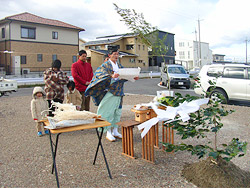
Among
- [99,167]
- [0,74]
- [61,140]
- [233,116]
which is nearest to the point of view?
[99,167]

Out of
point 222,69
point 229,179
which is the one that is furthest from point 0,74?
point 229,179

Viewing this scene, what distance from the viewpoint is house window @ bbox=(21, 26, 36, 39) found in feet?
86.8

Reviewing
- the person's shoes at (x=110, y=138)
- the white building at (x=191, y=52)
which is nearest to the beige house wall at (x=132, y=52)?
the white building at (x=191, y=52)

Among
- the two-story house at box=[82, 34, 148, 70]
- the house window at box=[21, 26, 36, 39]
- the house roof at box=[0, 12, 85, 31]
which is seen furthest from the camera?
the two-story house at box=[82, 34, 148, 70]

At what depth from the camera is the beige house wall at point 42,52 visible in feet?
85.8

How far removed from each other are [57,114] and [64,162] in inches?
44.6

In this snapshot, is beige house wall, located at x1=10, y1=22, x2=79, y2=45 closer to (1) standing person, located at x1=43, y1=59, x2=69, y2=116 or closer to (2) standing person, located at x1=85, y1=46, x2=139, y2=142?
(1) standing person, located at x1=43, y1=59, x2=69, y2=116

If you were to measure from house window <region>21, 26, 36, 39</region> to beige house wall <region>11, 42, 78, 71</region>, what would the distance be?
85cm

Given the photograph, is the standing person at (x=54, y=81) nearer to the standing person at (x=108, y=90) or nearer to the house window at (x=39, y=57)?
the standing person at (x=108, y=90)

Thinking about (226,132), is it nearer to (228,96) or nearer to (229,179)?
(229,179)

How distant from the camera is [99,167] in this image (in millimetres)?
3375

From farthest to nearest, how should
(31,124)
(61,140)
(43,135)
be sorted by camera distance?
1. (31,124)
2. (43,135)
3. (61,140)

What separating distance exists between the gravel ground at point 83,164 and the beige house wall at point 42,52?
76.4ft

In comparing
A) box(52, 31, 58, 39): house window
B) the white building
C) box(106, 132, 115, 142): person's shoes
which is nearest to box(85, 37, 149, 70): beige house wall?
box(52, 31, 58, 39): house window
